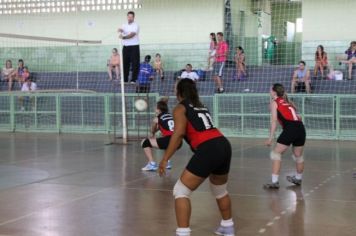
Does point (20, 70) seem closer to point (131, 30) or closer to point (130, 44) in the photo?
point (130, 44)

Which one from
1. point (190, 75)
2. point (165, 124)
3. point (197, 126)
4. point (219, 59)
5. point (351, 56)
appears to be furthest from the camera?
point (219, 59)

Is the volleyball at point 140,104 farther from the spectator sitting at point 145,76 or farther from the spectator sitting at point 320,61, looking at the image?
the spectator sitting at point 320,61

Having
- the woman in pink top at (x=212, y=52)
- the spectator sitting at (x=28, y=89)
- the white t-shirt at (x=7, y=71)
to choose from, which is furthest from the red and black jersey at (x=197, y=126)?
the white t-shirt at (x=7, y=71)

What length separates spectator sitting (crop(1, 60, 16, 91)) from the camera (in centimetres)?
2389

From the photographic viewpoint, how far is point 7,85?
24250 mm

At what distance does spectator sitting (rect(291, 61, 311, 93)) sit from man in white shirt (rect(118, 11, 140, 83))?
20.2ft

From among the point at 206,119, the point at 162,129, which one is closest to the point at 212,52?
the point at 162,129

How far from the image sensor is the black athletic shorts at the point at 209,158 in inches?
230

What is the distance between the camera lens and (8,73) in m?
24.0

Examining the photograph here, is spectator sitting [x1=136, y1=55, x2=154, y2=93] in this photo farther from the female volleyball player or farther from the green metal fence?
the female volleyball player

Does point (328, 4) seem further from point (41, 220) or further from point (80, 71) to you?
point (41, 220)

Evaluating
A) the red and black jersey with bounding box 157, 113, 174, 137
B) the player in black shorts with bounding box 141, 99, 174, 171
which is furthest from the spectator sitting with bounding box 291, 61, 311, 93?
the red and black jersey with bounding box 157, 113, 174, 137

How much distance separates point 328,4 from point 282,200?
16.2 meters

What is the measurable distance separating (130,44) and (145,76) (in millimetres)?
5187
